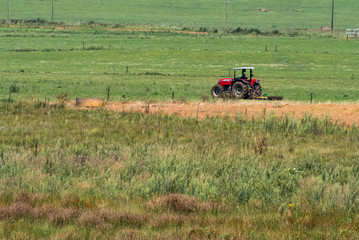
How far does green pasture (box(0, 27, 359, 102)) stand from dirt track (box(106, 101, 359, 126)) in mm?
3625

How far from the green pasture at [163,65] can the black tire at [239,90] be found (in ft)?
9.58

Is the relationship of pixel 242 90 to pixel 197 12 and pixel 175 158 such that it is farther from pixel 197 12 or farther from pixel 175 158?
pixel 197 12

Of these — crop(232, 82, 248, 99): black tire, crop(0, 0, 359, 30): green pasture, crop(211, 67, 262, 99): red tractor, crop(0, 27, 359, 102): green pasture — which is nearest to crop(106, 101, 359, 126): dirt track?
crop(232, 82, 248, 99): black tire

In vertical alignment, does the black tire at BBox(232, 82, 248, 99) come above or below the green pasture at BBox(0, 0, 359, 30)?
below

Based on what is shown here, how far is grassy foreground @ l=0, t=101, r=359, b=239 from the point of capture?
32.3 ft

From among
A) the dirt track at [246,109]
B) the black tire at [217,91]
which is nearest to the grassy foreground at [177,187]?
the dirt track at [246,109]

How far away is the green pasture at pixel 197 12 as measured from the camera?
142625mm

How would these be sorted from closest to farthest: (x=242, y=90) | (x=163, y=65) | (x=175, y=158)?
(x=175, y=158), (x=242, y=90), (x=163, y=65)

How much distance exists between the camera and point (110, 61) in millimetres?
61125

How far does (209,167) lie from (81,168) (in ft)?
10.0

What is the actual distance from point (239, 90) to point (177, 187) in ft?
67.8

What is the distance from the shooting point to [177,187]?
41.9 feet

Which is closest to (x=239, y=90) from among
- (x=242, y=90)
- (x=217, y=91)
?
(x=242, y=90)

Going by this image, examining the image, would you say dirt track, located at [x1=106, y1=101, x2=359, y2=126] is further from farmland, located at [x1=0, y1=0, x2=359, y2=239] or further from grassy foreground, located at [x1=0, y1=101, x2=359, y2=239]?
grassy foreground, located at [x1=0, y1=101, x2=359, y2=239]
